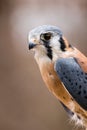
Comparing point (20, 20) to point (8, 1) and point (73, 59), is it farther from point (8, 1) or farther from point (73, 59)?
point (73, 59)

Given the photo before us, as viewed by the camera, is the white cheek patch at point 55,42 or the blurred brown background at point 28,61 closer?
the white cheek patch at point 55,42

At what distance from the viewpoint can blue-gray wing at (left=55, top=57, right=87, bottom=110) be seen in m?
0.56

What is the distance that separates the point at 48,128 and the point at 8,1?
0.49 metres

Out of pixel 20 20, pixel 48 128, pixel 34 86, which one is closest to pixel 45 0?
pixel 20 20

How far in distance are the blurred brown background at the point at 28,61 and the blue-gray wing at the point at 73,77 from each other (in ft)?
1.45

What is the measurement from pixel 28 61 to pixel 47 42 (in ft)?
1.66

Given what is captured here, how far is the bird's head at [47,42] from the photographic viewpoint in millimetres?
557

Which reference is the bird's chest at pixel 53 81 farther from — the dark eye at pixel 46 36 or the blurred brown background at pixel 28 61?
the blurred brown background at pixel 28 61

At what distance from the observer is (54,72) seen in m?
0.56

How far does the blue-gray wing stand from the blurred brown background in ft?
1.45

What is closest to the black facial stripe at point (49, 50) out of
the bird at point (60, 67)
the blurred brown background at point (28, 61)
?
the bird at point (60, 67)

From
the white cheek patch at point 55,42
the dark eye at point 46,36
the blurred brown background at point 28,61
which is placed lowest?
the blurred brown background at point 28,61

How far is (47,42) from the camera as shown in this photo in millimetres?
568

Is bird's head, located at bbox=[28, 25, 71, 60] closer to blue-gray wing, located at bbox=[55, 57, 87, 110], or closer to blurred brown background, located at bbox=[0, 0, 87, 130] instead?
blue-gray wing, located at bbox=[55, 57, 87, 110]
